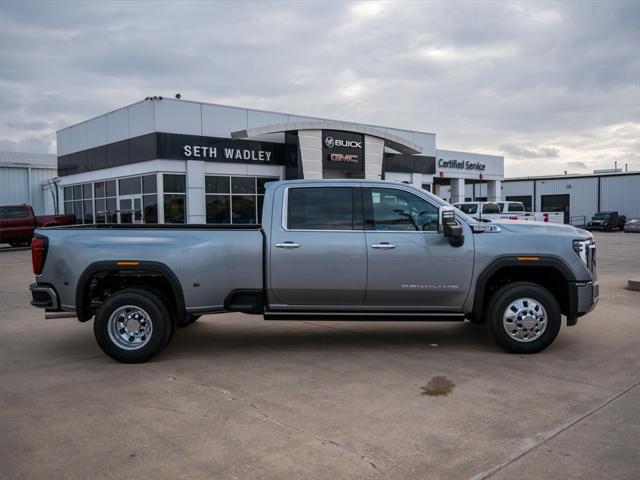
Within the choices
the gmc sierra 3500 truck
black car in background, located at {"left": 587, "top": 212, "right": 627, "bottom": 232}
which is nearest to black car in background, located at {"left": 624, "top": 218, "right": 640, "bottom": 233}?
black car in background, located at {"left": 587, "top": 212, "right": 627, "bottom": 232}

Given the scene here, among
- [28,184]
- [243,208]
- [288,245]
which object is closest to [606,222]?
[243,208]

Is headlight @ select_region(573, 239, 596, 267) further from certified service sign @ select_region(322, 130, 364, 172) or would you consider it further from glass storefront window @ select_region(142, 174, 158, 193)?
certified service sign @ select_region(322, 130, 364, 172)

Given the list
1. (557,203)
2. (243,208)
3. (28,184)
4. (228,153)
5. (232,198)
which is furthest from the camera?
(557,203)

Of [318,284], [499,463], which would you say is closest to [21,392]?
[318,284]

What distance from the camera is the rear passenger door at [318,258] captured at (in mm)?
6203

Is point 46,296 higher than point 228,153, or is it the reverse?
point 228,153

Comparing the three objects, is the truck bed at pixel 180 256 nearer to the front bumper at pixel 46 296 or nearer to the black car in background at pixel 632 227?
the front bumper at pixel 46 296

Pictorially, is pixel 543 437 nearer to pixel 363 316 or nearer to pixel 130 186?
pixel 363 316

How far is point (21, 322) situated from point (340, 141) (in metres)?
18.7

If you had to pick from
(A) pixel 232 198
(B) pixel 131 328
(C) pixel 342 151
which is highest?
(C) pixel 342 151

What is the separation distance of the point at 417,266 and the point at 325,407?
85.0 inches

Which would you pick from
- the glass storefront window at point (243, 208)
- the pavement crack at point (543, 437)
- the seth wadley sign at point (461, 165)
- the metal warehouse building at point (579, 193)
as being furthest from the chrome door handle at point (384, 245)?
the metal warehouse building at point (579, 193)

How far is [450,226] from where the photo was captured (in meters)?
6.08

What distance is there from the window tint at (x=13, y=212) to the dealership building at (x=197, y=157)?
10.3 ft
